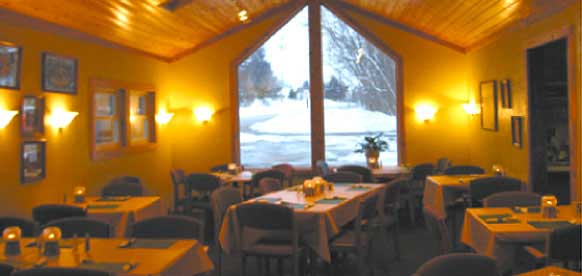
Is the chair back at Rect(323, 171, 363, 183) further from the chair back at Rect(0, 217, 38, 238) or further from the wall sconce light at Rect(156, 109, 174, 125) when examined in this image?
the chair back at Rect(0, 217, 38, 238)

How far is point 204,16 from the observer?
361 inches

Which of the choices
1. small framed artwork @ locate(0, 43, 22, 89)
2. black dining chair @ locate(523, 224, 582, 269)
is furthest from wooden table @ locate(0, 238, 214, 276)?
small framed artwork @ locate(0, 43, 22, 89)

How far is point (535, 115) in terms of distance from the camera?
23.5 ft

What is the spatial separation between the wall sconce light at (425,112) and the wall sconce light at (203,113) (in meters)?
3.56

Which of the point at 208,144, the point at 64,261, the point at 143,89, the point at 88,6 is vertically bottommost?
the point at 64,261

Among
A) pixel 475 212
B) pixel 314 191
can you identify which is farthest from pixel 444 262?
pixel 314 191

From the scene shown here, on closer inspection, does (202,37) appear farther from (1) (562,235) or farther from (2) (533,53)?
(1) (562,235)

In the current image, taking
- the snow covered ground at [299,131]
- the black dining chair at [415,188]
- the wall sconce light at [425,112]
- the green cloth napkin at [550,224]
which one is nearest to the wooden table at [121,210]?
the green cloth napkin at [550,224]

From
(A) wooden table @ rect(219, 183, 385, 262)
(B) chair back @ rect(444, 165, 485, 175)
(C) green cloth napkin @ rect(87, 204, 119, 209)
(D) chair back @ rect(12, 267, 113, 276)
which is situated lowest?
(A) wooden table @ rect(219, 183, 385, 262)

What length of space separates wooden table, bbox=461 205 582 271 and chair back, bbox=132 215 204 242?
1960 mm

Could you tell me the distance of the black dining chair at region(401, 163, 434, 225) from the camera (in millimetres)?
8530

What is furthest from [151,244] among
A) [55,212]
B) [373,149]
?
[373,149]

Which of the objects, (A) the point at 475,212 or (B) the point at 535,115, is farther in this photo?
(B) the point at 535,115

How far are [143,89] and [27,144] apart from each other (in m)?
3.40
